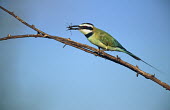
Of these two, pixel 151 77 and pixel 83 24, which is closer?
pixel 151 77

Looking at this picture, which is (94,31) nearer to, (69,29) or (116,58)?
(69,29)

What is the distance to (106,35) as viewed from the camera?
0.85 meters

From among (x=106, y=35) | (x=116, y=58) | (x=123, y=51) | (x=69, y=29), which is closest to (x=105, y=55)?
(x=116, y=58)

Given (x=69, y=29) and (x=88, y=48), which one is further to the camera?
(x=69, y=29)

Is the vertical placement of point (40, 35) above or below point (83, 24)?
below

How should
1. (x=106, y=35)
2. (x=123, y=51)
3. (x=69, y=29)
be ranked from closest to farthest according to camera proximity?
(x=69, y=29), (x=123, y=51), (x=106, y=35)

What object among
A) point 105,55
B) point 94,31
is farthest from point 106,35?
point 105,55

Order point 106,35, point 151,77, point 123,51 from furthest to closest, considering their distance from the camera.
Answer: point 106,35 < point 123,51 < point 151,77

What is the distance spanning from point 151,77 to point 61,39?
0.16 m

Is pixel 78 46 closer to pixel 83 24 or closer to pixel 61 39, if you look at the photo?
pixel 61 39

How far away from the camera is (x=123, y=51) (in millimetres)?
733

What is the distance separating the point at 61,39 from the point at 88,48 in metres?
0.05

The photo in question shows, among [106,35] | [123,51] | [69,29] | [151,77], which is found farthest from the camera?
[106,35]

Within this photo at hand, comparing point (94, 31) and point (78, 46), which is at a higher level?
point (94, 31)
